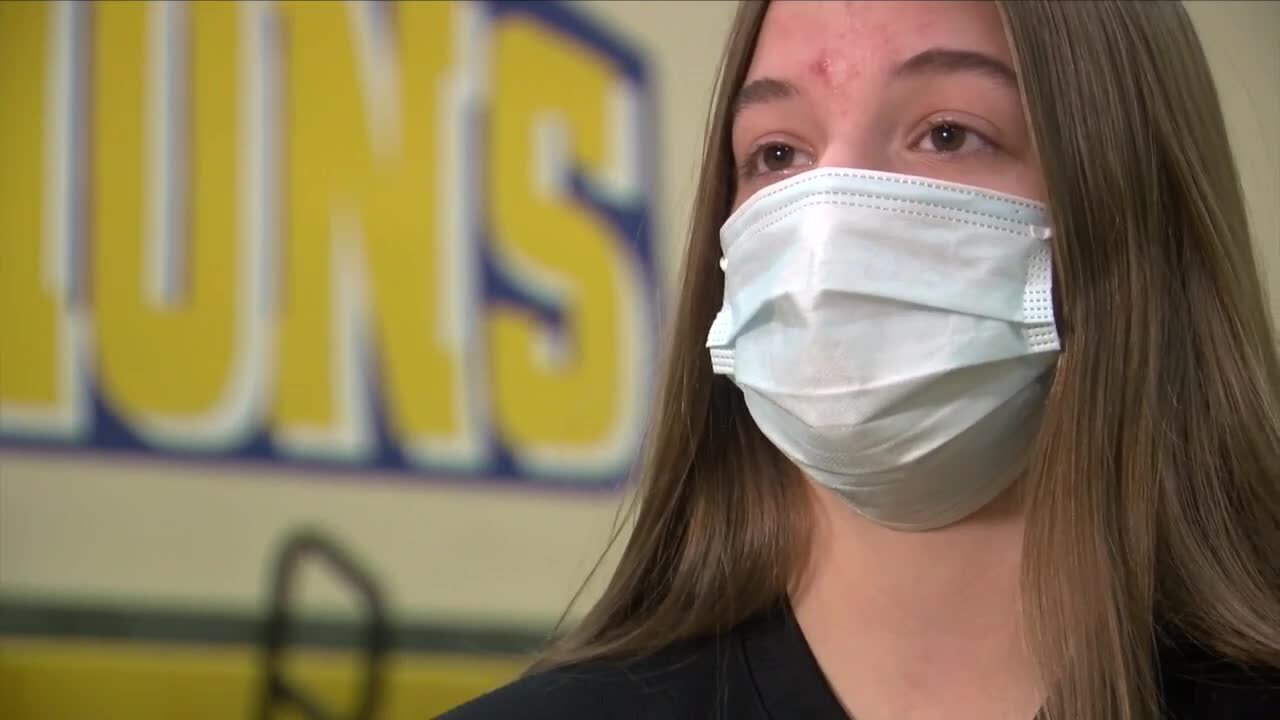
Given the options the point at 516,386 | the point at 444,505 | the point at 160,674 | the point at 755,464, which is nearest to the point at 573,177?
the point at 516,386

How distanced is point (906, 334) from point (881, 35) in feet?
0.62

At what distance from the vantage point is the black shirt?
25.6 inches

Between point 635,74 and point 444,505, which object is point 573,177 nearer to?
point 635,74

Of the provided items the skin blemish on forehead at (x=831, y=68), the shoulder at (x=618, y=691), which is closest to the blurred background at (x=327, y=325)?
the shoulder at (x=618, y=691)

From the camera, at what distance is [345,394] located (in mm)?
1080

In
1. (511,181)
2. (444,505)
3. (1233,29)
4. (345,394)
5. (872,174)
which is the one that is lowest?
(444,505)

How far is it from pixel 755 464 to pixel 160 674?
22.6 inches

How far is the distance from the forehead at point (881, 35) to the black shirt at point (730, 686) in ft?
1.16

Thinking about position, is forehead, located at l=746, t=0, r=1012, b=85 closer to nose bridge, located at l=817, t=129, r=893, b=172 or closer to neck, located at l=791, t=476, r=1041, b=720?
nose bridge, located at l=817, t=129, r=893, b=172

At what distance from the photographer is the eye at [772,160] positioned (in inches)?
29.1

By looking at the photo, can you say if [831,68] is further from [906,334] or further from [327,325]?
[327,325]

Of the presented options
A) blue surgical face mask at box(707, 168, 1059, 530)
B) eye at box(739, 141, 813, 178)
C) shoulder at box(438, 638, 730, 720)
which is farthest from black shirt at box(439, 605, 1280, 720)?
eye at box(739, 141, 813, 178)

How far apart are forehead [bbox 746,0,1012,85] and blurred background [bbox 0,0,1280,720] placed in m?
0.48

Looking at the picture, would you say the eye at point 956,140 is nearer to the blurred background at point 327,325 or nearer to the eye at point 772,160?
the eye at point 772,160
